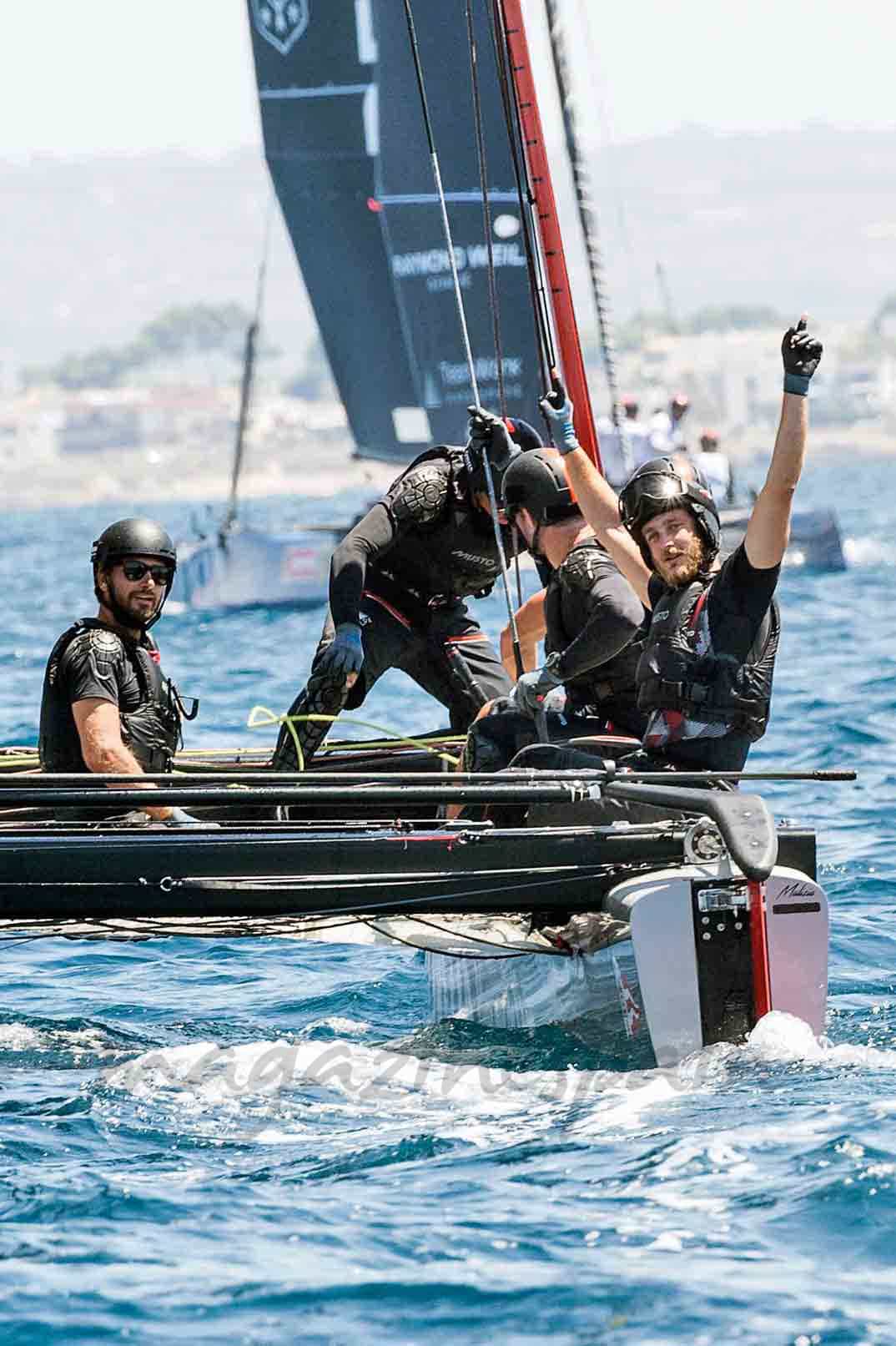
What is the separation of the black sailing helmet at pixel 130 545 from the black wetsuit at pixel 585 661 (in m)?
1.10

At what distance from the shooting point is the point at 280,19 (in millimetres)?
23562

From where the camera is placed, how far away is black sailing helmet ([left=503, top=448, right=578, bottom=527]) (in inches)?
256

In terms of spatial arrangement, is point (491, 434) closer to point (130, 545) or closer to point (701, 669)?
point (130, 545)

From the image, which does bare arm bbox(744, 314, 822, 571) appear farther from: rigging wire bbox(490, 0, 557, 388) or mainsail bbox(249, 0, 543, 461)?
mainsail bbox(249, 0, 543, 461)

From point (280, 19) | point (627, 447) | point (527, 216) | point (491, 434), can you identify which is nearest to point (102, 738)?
point (491, 434)

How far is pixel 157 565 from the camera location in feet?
21.4

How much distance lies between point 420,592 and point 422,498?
449 mm

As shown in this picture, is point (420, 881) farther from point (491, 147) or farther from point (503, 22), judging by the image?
point (491, 147)

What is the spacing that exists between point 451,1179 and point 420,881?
1078mm

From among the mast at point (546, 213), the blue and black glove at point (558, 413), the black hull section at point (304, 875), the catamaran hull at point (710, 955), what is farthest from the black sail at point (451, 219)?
the catamaran hull at point (710, 955)

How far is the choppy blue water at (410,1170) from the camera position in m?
3.83

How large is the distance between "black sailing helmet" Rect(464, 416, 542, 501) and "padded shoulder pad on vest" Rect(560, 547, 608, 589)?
1.72 ft

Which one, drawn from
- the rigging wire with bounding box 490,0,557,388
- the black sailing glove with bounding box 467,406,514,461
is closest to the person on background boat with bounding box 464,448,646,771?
the black sailing glove with bounding box 467,406,514,461

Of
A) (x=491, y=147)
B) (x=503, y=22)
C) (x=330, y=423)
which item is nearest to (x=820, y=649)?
(x=491, y=147)
